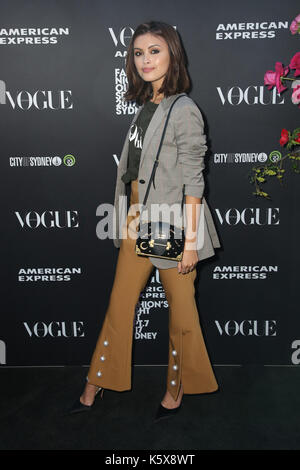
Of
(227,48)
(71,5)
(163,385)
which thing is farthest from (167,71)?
(163,385)

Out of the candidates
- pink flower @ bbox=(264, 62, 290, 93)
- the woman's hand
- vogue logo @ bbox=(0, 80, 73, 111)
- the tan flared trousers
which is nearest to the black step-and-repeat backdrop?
vogue logo @ bbox=(0, 80, 73, 111)

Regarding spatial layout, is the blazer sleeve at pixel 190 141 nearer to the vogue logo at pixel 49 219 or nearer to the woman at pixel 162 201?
the woman at pixel 162 201

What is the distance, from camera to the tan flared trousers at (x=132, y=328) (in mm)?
2252

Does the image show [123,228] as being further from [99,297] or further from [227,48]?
[227,48]

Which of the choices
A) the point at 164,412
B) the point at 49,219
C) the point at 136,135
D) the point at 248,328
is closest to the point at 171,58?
the point at 136,135

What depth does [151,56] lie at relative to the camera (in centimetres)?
208

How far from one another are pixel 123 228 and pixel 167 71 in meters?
0.77

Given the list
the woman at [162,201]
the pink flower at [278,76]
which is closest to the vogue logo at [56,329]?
the woman at [162,201]

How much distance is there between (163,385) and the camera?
2725mm

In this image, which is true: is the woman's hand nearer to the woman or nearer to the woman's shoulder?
the woman

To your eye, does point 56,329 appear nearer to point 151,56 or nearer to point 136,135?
point 136,135

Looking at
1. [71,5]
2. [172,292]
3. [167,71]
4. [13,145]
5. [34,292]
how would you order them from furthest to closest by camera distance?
1. [34,292]
2. [13,145]
3. [71,5]
4. [172,292]
5. [167,71]

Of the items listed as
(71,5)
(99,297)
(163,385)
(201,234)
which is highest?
(71,5)

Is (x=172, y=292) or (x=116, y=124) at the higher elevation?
(x=116, y=124)
